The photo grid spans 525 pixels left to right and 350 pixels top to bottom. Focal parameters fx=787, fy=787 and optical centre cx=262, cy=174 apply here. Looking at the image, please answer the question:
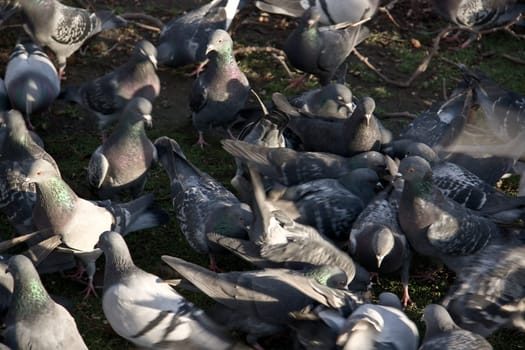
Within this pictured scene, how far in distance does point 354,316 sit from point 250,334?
72 cm

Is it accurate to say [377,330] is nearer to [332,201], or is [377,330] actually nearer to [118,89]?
[332,201]

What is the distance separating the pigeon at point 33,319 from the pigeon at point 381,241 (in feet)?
6.41

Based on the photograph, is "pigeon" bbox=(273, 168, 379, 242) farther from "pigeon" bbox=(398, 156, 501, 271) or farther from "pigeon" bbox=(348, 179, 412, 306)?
"pigeon" bbox=(398, 156, 501, 271)

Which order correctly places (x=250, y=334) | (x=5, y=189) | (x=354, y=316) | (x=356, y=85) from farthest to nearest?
(x=356, y=85), (x=5, y=189), (x=250, y=334), (x=354, y=316)

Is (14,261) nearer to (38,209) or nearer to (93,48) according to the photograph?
(38,209)

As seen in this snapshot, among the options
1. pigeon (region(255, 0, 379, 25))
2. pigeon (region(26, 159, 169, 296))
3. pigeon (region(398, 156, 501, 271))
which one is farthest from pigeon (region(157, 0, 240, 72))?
pigeon (region(398, 156, 501, 271))

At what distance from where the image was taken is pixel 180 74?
8273 millimetres

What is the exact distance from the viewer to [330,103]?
6707 mm

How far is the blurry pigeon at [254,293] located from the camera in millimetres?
4750

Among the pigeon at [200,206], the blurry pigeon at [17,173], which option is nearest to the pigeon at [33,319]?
the blurry pigeon at [17,173]

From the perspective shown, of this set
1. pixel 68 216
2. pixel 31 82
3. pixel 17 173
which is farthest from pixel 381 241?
pixel 31 82

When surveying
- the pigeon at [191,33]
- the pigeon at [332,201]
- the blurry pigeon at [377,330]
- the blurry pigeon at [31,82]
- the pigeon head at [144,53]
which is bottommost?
the blurry pigeon at [31,82]

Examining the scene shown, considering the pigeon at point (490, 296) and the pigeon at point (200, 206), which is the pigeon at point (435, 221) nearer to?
the pigeon at point (490, 296)

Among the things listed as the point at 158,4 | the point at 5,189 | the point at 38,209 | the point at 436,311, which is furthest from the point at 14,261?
the point at 158,4
